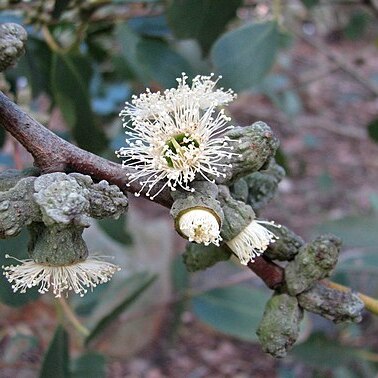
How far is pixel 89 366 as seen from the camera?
59.1 inches

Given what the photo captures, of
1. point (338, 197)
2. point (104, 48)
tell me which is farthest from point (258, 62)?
point (338, 197)

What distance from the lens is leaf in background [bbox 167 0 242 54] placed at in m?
1.44

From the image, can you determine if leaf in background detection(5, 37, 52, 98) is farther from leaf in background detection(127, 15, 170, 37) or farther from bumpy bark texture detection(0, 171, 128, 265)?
bumpy bark texture detection(0, 171, 128, 265)

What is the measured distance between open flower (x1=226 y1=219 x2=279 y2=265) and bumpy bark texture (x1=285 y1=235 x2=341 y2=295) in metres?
0.06

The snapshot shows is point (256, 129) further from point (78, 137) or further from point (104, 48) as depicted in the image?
point (104, 48)

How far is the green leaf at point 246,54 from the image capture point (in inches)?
57.2

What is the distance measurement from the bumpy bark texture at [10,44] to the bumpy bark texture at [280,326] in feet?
1.48

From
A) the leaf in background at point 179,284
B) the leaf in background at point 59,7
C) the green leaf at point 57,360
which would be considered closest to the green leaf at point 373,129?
the leaf in background at point 179,284

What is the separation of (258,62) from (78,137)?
1.46 feet

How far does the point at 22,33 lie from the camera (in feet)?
2.70

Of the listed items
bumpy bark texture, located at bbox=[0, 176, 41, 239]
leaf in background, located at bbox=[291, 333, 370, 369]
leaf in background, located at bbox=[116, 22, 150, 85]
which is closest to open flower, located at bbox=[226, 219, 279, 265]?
bumpy bark texture, located at bbox=[0, 176, 41, 239]

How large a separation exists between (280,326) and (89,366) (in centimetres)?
78

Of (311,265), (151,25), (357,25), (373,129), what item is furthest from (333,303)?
(357,25)

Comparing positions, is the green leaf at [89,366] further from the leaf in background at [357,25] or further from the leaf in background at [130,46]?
the leaf in background at [357,25]
